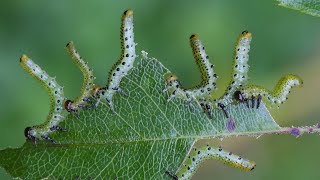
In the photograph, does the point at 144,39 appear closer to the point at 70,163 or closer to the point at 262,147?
the point at 262,147

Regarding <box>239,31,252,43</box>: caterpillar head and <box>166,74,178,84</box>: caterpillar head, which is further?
<box>239,31,252,43</box>: caterpillar head

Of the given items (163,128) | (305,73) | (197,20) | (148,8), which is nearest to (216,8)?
(197,20)

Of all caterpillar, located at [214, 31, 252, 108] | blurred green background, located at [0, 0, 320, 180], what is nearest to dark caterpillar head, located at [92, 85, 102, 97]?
caterpillar, located at [214, 31, 252, 108]

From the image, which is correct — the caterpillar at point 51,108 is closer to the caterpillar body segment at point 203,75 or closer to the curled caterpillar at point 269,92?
the caterpillar body segment at point 203,75

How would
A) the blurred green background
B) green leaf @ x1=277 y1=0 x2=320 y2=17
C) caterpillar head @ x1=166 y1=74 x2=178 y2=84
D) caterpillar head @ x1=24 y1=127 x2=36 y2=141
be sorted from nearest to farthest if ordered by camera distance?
green leaf @ x1=277 y1=0 x2=320 y2=17
caterpillar head @ x1=24 y1=127 x2=36 y2=141
caterpillar head @ x1=166 y1=74 x2=178 y2=84
the blurred green background

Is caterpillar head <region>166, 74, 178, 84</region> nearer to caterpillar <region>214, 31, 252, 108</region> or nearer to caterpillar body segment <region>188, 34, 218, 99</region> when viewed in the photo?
caterpillar body segment <region>188, 34, 218, 99</region>

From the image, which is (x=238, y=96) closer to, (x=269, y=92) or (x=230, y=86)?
(x=230, y=86)
